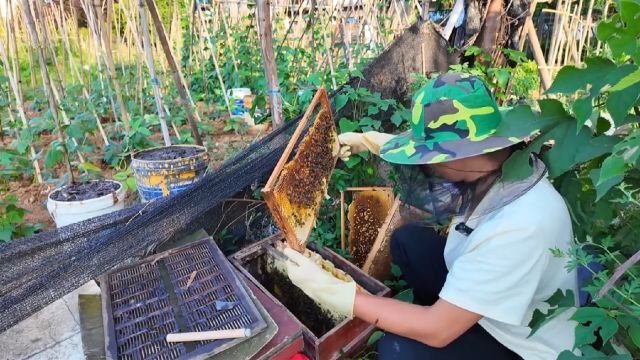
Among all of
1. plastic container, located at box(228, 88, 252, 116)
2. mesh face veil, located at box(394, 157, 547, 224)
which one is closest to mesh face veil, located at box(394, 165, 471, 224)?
mesh face veil, located at box(394, 157, 547, 224)

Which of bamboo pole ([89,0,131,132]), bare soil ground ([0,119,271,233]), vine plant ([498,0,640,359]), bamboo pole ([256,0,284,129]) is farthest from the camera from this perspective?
bamboo pole ([89,0,131,132])

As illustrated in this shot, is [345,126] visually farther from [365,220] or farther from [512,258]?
[512,258]

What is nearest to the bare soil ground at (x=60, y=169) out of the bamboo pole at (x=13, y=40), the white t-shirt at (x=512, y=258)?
the bamboo pole at (x=13, y=40)

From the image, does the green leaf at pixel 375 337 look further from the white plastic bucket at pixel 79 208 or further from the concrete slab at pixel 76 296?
the white plastic bucket at pixel 79 208

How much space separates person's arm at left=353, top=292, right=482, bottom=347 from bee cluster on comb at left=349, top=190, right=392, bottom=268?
1096 mm

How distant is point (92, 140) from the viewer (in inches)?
234

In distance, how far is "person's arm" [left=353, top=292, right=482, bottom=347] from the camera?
1.73m

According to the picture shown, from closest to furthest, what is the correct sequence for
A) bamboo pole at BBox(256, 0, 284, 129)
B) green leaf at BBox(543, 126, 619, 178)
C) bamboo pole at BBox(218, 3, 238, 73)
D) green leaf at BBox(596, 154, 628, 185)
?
green leaf at BBox(596, 154, 628, 185) → green leaf at BBox(543, 126, 619, 178) → bamboo pole at BBox(256, 0, 284, 129) → bamboo pole at BBox(218, 3, 238, 73)

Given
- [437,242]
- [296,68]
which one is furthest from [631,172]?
[296,68]

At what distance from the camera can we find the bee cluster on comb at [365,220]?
3023 millimetres

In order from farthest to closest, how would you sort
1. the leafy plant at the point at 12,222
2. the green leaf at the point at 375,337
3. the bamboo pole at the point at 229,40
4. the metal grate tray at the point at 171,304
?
the bamboo pole at the point at 229,40 → the leafy plant at the point at 12,222 → the green leaf at the point at 375,337 → the metal grate tray at the point at 171,304

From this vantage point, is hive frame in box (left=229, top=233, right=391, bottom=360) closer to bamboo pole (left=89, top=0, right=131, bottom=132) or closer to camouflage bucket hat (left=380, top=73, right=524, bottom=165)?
camouflage bucket hat (left=380, top=73, right=524, bottom=165)

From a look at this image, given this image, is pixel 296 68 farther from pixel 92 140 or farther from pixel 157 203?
pixel 157 203

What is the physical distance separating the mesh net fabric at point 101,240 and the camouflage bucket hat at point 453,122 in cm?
112
